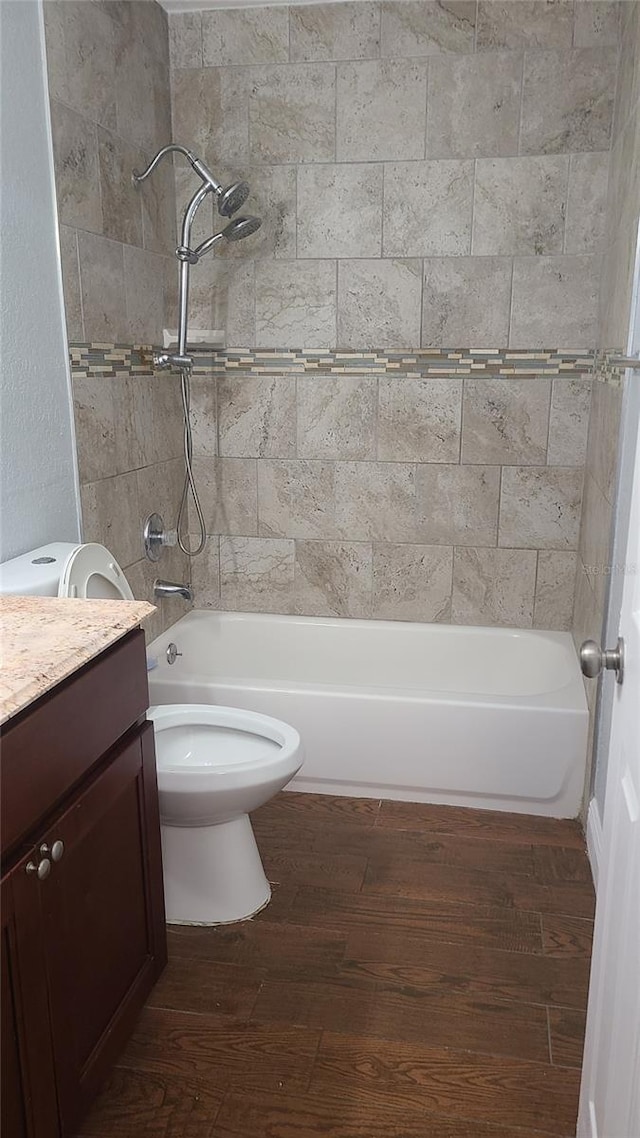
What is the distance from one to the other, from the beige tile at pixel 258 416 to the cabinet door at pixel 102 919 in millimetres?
1744

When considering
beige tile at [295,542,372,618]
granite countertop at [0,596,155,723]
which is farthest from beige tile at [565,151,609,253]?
granite countertop at [0,596,155,723]

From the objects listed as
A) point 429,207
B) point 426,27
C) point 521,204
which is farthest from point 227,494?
point 426,27

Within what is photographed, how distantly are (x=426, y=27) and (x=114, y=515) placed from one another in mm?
1899

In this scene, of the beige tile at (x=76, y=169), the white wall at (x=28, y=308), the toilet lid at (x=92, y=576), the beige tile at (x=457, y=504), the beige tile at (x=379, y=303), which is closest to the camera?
the toilet lid at (x=92, y=576)

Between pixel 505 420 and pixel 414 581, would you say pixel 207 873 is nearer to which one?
pixel 414 581

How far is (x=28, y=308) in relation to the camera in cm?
216

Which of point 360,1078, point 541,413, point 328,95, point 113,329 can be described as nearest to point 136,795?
point 360,1078

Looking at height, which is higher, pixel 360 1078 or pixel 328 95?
pixel 328 95

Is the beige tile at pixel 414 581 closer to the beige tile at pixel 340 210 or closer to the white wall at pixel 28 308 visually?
the beige tile at pixel 340 210

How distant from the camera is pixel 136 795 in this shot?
1.71 m

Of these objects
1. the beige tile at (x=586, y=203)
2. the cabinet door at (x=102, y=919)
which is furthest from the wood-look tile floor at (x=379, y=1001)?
the beige tile at (x=586, y=203)

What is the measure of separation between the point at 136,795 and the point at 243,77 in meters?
2.53

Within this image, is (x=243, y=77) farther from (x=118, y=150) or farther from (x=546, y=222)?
(x=546, y=222)

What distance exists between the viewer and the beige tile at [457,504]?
319 centimetres
